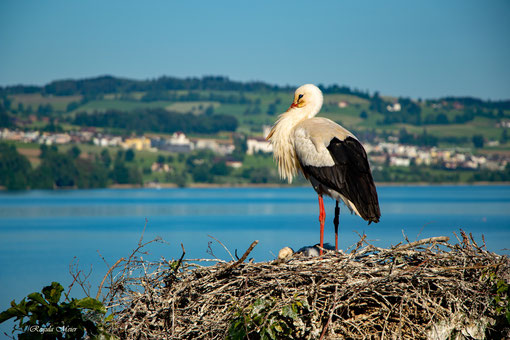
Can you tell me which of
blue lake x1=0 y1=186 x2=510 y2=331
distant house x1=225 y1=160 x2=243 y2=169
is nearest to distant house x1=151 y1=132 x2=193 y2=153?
distant house x1=225 y1=160 x2=243 y2=169

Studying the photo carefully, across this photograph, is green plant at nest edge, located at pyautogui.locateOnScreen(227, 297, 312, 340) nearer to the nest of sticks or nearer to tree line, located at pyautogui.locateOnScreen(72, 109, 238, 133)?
the nest of sticks

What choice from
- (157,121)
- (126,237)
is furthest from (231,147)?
(126,237)

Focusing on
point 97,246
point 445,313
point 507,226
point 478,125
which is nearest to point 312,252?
point 445,313

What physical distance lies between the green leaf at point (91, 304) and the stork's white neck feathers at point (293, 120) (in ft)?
13.2

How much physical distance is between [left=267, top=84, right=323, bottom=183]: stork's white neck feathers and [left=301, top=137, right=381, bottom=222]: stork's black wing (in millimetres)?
779

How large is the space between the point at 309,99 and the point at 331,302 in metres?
4.05

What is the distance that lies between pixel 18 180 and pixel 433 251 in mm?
118314

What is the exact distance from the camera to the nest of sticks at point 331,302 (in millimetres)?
5742

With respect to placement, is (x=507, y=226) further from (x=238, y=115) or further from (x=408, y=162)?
(x=238, y=115)

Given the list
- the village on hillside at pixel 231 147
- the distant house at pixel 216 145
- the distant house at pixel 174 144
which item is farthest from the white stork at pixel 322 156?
the distant house at pixel 174 144

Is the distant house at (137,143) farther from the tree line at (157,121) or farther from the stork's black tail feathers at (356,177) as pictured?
the stork's black tail feathers at (356,177)

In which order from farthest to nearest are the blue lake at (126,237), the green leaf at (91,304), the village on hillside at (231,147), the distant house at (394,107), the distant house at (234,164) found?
the distant house at (394,107), the village on hillside at (231,147), the distant house at (234,164), the blue lake at (126,237), the green leaf at (91,304)

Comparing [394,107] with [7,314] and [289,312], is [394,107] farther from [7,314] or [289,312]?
[7,314]

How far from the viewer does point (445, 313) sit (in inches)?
233
